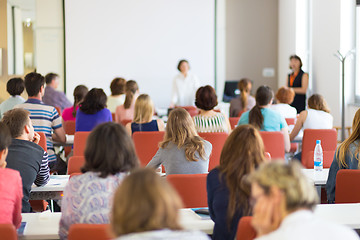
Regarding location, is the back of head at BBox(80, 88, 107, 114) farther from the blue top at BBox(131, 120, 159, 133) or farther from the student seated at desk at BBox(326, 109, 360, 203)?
the student seated at desk at BBox(326, 109, 360, 203)

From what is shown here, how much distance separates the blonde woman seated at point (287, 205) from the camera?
188 centimetres

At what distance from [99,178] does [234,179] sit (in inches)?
27.0

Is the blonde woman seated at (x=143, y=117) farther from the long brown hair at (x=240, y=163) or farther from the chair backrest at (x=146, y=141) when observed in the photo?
the long brown hair at (x=240, y=163)

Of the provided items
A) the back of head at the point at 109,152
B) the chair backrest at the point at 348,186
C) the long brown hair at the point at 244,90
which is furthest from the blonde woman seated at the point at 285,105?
the back of head at the point at 109,152

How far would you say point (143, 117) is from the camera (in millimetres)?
6535

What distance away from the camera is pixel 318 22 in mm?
10961

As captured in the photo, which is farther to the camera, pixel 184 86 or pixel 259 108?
pixel 184 86

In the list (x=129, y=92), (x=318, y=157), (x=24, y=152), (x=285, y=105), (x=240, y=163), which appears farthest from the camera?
(x=129, y=92)

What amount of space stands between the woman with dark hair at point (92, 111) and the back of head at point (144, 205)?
5.02 meters

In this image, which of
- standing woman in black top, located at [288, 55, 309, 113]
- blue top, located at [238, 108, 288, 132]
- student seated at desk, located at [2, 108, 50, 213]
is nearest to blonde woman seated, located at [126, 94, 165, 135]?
blue top, located at [238, 108, 288, 132]

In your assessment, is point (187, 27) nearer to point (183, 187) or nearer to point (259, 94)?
point (259, 94)

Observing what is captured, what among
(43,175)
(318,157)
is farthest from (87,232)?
(318,157)

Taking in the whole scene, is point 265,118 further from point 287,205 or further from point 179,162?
point 287,205

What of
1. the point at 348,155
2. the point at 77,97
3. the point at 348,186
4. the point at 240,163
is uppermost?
the point at 77,97
